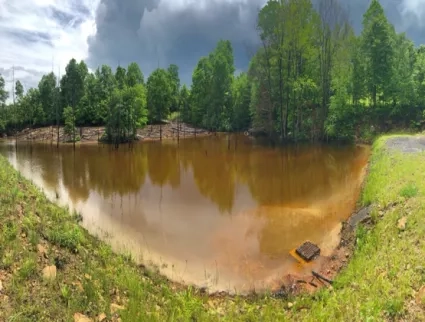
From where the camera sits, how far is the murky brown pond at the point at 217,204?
9914mm

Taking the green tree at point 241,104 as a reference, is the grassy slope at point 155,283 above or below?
below

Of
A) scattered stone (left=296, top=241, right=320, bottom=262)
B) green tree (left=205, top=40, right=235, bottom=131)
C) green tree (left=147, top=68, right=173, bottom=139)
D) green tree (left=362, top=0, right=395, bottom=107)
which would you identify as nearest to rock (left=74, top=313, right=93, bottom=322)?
scattered stone (left=296, top=241, right=320, bottom=262)

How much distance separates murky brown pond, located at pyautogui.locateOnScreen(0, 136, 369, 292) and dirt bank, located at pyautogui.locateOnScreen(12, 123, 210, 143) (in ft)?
62.5

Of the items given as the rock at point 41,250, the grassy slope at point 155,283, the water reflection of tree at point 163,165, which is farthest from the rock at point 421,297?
the water reflection of tree at point 163,165

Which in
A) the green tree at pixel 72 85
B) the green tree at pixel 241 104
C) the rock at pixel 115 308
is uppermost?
the green tree at pixel 72 85

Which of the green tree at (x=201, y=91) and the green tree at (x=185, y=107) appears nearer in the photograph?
the green tree at (x=201, y=91)

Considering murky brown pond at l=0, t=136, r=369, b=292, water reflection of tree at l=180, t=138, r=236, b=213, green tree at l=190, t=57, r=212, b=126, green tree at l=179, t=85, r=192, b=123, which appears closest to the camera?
murky brown pond at l=0, t=136, r=369, b=292

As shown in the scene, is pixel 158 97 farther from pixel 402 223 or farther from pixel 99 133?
pixel 402 223

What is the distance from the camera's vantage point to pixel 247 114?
51.7 meters

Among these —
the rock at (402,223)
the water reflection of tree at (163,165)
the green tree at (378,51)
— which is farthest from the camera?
the green tree at (378,51)

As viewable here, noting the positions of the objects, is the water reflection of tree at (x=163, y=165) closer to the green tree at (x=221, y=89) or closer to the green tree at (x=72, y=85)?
the green tree at (x=221, y=89)

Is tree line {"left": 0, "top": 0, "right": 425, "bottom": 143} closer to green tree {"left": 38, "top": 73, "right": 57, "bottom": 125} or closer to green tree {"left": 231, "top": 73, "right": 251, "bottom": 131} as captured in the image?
green tree {"left": 231, "top": 73, "right": 251, "bottom": 131}

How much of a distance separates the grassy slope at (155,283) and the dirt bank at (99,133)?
3987cm

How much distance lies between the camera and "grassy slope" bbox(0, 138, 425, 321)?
5.42m
